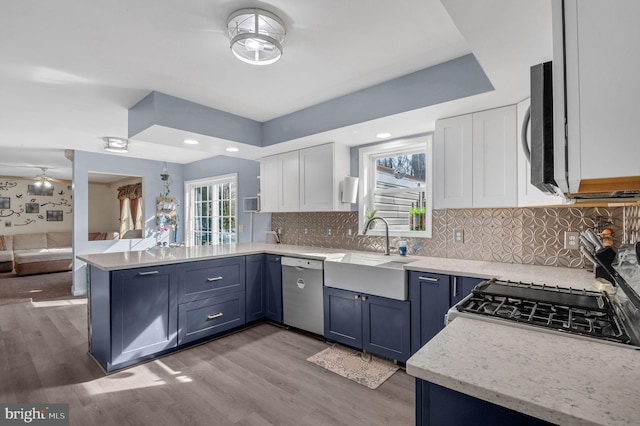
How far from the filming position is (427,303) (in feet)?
7.91

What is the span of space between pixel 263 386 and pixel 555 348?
201 centimetres

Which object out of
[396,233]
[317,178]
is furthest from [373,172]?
[396,233]

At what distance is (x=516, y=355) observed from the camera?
3.01ft

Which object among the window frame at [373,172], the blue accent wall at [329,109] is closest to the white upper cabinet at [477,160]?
the blue accent wall at [329,109]

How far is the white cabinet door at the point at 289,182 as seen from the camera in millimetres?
3834

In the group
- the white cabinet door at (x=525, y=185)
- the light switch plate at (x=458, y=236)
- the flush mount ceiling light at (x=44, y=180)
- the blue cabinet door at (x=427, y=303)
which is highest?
the flush mount ceiling light at (x=44, y=180)

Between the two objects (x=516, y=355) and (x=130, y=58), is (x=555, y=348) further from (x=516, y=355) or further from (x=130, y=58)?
(x=130, y=58)

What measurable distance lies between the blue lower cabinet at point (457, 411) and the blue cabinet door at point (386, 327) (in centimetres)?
166

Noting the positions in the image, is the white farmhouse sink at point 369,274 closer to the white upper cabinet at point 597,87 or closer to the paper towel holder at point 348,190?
the paper towel holder at point 348,190

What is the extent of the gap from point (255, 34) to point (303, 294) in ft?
7.88

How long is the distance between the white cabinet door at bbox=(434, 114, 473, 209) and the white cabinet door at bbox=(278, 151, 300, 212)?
67.8 inches

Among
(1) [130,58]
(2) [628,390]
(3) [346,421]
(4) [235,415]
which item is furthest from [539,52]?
(4) [235,415]

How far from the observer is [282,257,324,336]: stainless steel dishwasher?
10.4 ft

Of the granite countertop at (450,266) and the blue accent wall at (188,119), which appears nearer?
the granite countertop at (450,266)
